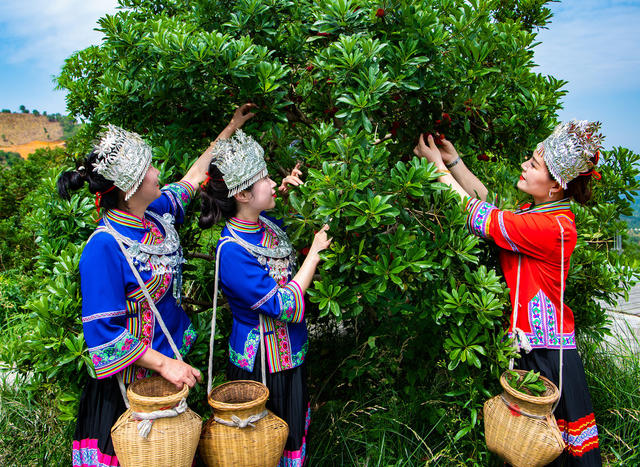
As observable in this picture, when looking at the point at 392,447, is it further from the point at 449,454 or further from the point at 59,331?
the point at 59,331

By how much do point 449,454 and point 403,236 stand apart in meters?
1.46

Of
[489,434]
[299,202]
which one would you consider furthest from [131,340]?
[489,434]

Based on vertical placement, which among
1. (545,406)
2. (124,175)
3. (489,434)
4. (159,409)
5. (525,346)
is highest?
(124,175)

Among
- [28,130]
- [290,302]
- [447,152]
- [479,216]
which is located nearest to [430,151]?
[447,152]

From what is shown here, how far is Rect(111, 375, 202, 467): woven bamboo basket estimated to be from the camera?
1598mm

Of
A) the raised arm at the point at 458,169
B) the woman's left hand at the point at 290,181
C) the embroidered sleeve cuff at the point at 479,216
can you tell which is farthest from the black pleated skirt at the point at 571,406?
the woman's left hand at the point at 290,181

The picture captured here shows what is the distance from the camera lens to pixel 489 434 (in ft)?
6.68

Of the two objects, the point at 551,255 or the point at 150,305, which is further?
the point at 551,255

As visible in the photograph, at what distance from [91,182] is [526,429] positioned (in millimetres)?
2134

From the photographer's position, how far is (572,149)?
2059mm

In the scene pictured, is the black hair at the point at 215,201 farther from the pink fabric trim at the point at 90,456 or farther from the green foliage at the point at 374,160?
the pink fabric trim at the point at 90,456

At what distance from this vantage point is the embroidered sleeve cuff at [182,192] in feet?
7.61

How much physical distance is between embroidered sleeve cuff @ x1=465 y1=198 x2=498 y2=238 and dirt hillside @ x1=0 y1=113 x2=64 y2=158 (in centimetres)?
7305

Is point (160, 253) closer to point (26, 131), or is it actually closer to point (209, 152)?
point (209, 152)
